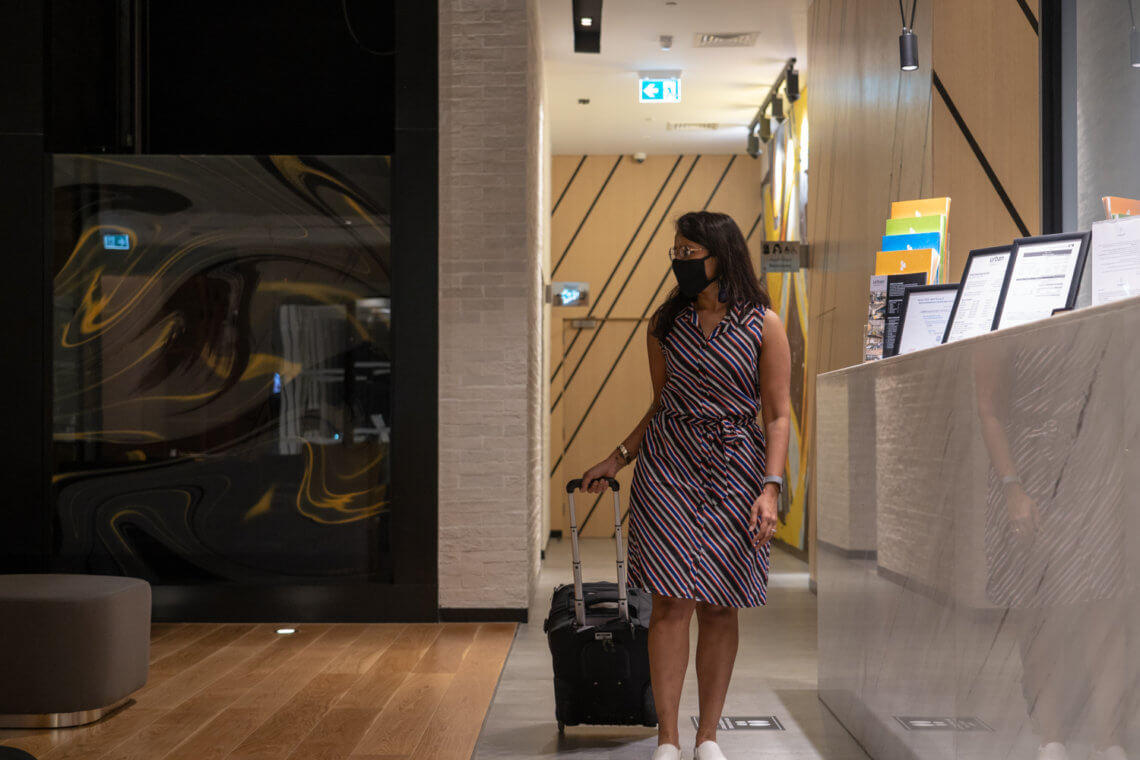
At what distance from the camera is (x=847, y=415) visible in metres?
3.61

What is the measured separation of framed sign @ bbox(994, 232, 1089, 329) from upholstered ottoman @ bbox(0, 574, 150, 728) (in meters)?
2.89

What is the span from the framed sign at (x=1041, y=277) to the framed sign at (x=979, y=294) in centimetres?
4

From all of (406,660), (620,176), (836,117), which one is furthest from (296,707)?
(620,176)

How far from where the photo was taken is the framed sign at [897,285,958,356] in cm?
312

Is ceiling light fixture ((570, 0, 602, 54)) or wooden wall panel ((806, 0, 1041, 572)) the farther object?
ceiling light fixture ((570, 0, 602, 54))

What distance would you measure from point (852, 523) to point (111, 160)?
4.20 metres

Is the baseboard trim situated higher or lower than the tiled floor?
lower

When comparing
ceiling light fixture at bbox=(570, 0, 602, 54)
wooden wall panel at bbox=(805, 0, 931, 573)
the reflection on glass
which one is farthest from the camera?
ceiling light fixture at bbox=(570, 0, 602, 54)

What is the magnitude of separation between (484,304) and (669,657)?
10.5 ft

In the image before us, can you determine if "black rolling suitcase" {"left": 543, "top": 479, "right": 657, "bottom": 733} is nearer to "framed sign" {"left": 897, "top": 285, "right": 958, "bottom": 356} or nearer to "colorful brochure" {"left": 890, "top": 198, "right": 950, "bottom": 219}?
"framed sign" {"left": 897, "top": 285, "right": 958, "bottom": 356}

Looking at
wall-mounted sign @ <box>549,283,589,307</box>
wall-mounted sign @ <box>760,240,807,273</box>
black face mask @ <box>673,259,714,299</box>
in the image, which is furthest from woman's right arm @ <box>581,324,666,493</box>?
wall-mounted sign @ <box>549,283,589,307</box>

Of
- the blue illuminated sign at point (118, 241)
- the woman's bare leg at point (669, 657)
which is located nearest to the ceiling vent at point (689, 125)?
the blue illuminated sign at point (118, 241)

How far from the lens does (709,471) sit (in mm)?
2943

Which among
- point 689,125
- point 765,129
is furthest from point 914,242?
point 689,125
